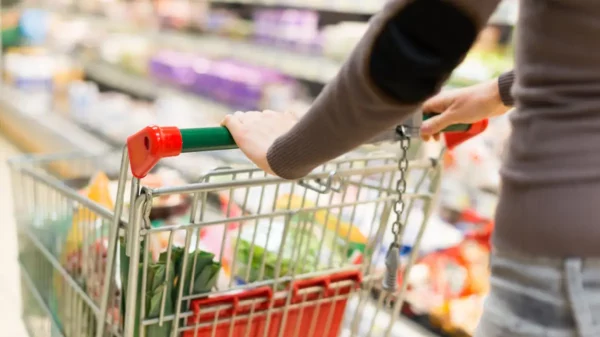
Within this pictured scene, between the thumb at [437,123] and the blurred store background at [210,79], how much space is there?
2.74 ft

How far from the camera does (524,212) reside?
63cm

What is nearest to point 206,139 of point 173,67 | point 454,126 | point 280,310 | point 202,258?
point 202,258

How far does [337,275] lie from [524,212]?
525 millimetres

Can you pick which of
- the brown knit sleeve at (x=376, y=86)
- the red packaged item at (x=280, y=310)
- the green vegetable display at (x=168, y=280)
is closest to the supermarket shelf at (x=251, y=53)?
the red packaged item at (x=280, y=310)

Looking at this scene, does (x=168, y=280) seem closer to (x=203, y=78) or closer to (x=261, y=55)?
(x=261, y=55)

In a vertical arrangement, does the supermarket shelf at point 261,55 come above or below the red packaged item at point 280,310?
above

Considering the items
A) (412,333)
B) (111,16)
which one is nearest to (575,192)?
(412,333)

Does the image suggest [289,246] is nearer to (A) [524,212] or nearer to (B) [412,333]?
(A) [524,212]

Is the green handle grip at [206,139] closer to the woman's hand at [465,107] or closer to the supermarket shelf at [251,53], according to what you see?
the woman's hand at [465,107]

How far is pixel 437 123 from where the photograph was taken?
3.49 ft

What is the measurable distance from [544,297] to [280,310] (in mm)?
524

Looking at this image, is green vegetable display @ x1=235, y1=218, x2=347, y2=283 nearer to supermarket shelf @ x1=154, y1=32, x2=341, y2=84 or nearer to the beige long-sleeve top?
the beige long-sleeve top

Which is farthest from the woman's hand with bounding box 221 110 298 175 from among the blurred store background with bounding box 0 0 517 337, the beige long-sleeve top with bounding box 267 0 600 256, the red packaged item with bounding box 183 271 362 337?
the blurred store background with bounding box 0 0 517 337

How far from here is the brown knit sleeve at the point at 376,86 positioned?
1.89ft
